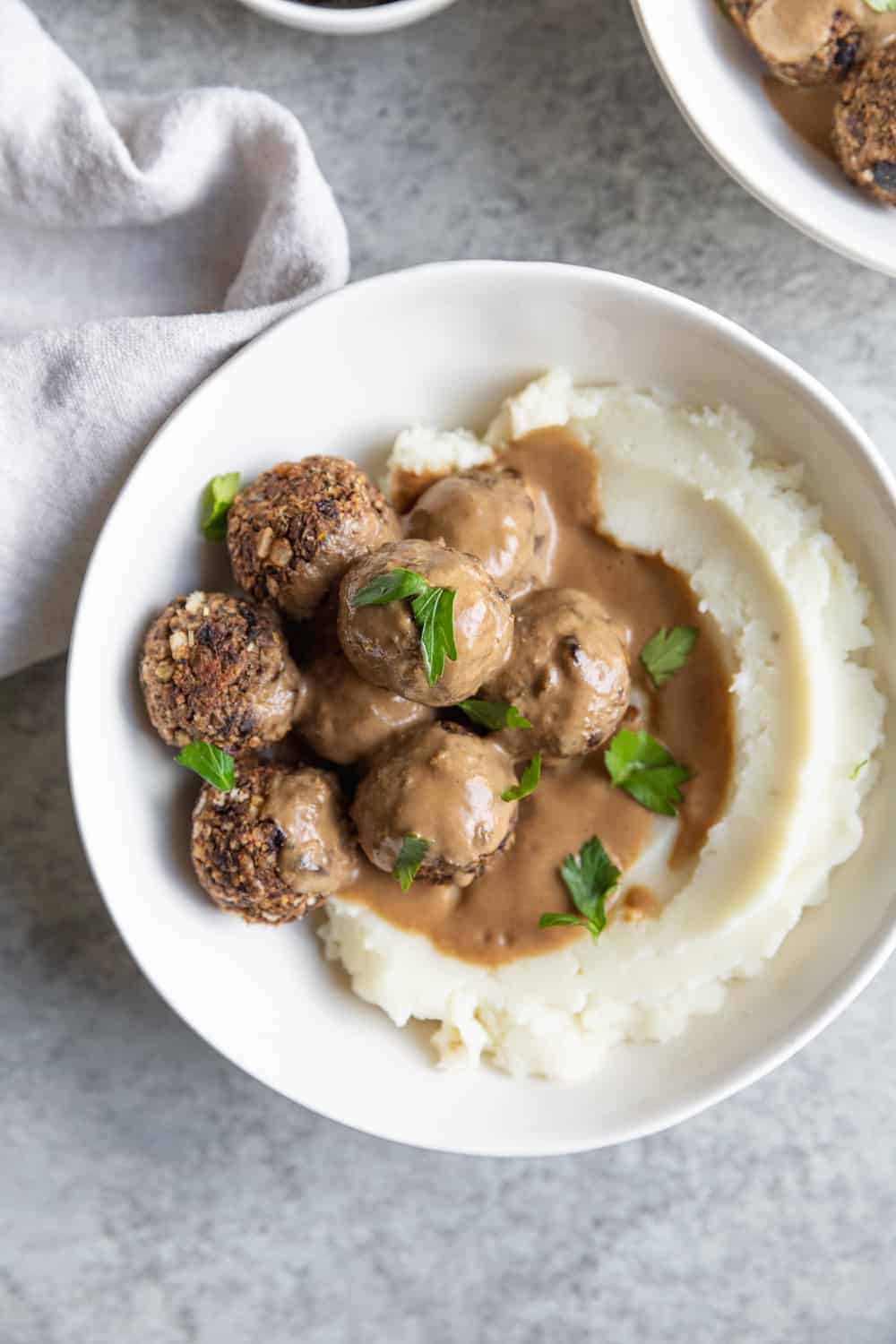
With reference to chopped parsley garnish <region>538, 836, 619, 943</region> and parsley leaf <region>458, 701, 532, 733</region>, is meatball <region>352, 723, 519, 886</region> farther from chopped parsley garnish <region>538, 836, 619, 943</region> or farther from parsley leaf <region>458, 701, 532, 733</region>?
chopped parsley garnish <region>538, 836, 619, 943</region>

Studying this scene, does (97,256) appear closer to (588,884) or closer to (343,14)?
(343,14)

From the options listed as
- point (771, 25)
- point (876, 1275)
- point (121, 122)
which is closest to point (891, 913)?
point (876, 1275)

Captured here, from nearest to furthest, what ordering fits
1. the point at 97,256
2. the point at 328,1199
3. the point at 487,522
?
the point at 487,522 < the point at 97,256 < the point at 328,1199

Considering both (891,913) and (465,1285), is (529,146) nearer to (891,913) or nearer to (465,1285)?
(891,913)

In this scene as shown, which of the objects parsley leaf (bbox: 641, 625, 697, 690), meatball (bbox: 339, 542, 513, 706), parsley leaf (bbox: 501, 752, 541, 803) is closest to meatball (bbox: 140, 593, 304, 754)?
meatball (bbox: 339, 542, 513, 706)

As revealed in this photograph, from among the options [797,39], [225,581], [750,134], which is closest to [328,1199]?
[225,581]

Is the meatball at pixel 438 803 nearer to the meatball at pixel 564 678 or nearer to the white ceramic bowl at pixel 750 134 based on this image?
the meatball at pixel 564 678

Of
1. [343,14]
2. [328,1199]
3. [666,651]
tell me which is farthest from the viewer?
[328,1199]
